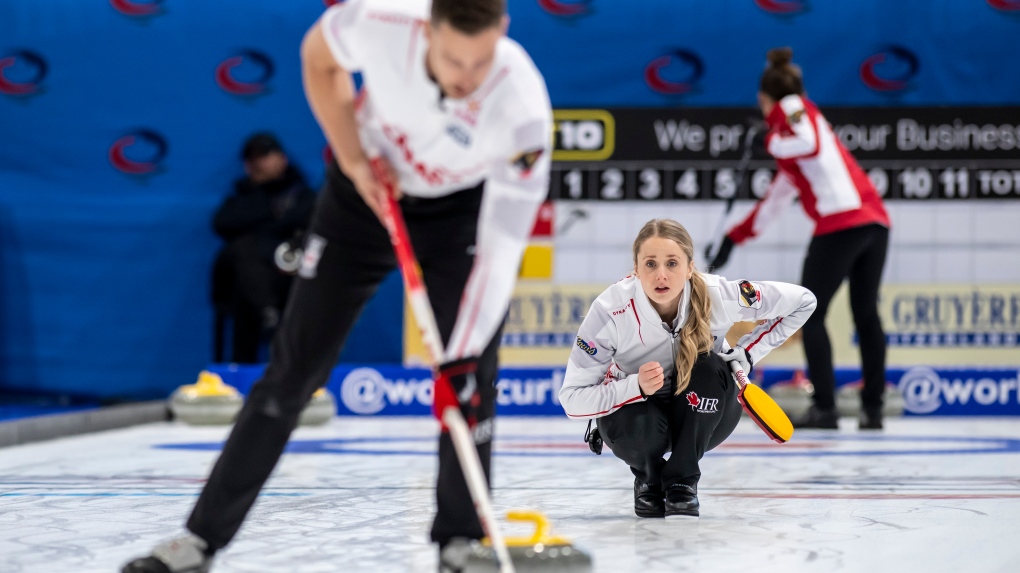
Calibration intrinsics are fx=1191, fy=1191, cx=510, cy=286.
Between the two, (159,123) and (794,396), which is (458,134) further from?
(159,123)

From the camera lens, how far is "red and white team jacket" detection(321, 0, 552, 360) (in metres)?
2.08

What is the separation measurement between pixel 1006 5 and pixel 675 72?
83.2 inches

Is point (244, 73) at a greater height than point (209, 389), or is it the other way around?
point (244, 73)

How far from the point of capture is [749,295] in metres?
3.25

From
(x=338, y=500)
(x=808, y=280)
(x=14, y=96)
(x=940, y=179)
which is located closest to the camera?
(x=338, y=500)

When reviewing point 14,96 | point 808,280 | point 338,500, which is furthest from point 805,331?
point 14,96

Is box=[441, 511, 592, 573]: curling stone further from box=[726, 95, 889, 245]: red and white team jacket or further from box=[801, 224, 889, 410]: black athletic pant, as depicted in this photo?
box=[726, 95, 889, 245]: red and white team jacket

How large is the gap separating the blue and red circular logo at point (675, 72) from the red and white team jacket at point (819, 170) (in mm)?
2074

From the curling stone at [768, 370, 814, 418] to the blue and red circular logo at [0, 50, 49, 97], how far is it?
5059 millimetres

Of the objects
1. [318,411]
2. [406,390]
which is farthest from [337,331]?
[406,390]

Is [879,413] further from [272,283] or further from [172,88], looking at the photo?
[172,88]

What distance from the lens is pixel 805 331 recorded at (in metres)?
5.47

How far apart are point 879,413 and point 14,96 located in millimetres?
5694

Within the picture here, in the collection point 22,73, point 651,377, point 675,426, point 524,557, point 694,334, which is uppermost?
point 22,73
